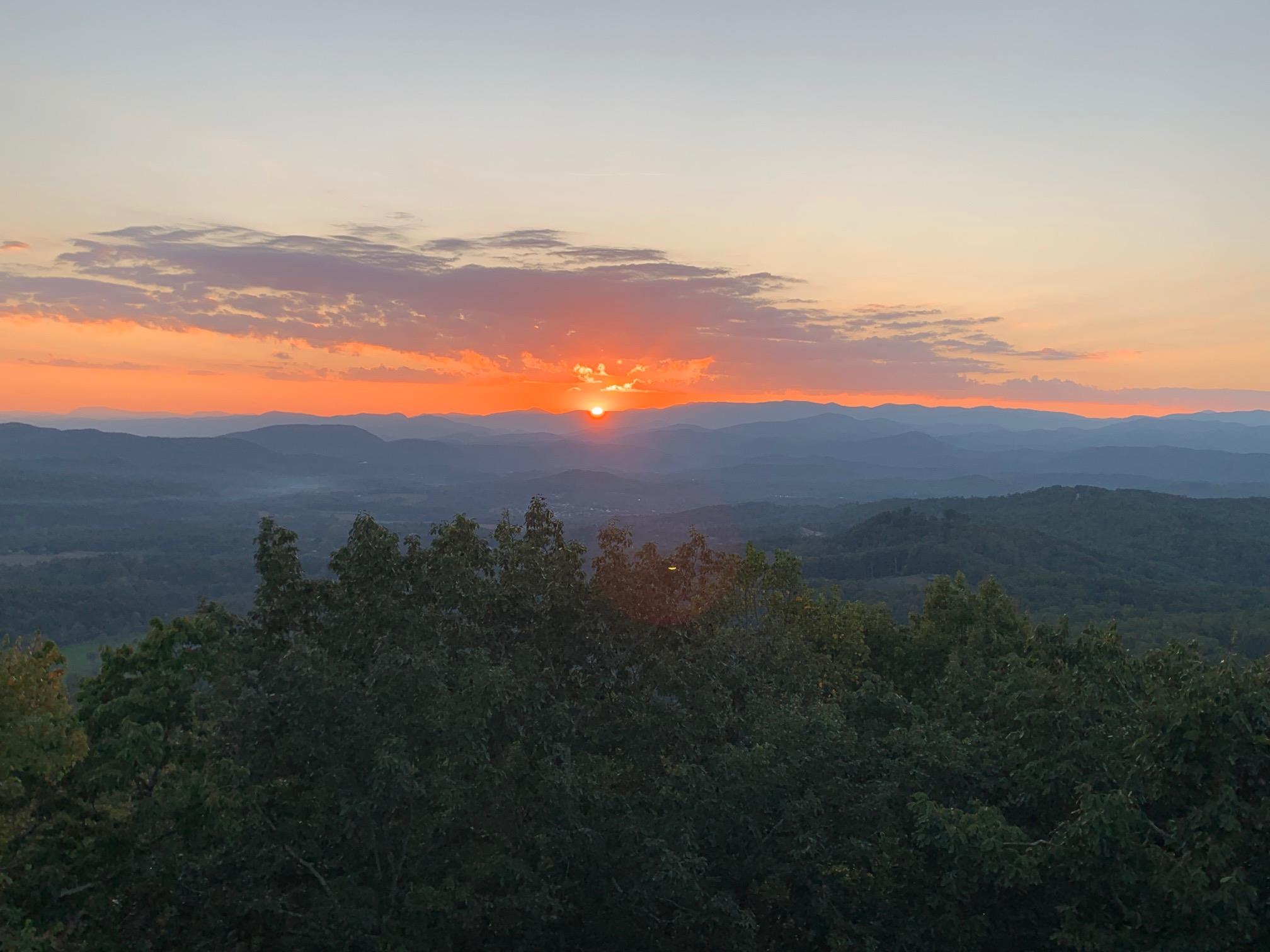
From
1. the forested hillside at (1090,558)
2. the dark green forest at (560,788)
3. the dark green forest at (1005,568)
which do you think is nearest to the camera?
the dark green forest at (560,788)

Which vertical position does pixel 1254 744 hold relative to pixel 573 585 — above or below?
below

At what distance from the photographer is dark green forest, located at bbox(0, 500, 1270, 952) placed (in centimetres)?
1183

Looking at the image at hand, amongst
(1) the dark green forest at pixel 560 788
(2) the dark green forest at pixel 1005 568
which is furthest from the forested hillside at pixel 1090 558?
(1) the dark green forest at pixel 560 788

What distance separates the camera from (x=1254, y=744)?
36.8 ft

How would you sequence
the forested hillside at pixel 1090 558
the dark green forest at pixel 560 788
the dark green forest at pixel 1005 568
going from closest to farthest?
the dark green forest at pixel 560 788 → the forested hillside at pixel 1090 558 → the dark green forest at pixel 1005 568

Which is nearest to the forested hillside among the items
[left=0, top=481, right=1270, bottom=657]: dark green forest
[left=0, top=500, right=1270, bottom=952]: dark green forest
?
[left=0, top=481, right=1270, bottom=657]: dark green forest

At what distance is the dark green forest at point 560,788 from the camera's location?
38.8 feet

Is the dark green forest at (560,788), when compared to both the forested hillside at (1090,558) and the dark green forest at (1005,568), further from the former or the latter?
the dark green forest at (1005,568)

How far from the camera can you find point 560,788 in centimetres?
1365

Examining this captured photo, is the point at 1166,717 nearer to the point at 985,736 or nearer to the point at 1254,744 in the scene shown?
the point at 1254,744

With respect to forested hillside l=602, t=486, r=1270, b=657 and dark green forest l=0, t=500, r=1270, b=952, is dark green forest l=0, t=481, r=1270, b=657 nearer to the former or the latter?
forested hillside l=602, t=486, r=1270, b=657

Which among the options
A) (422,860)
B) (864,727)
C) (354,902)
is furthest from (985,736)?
(354,902)

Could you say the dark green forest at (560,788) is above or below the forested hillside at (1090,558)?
above

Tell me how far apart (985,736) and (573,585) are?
1017 centimetres
